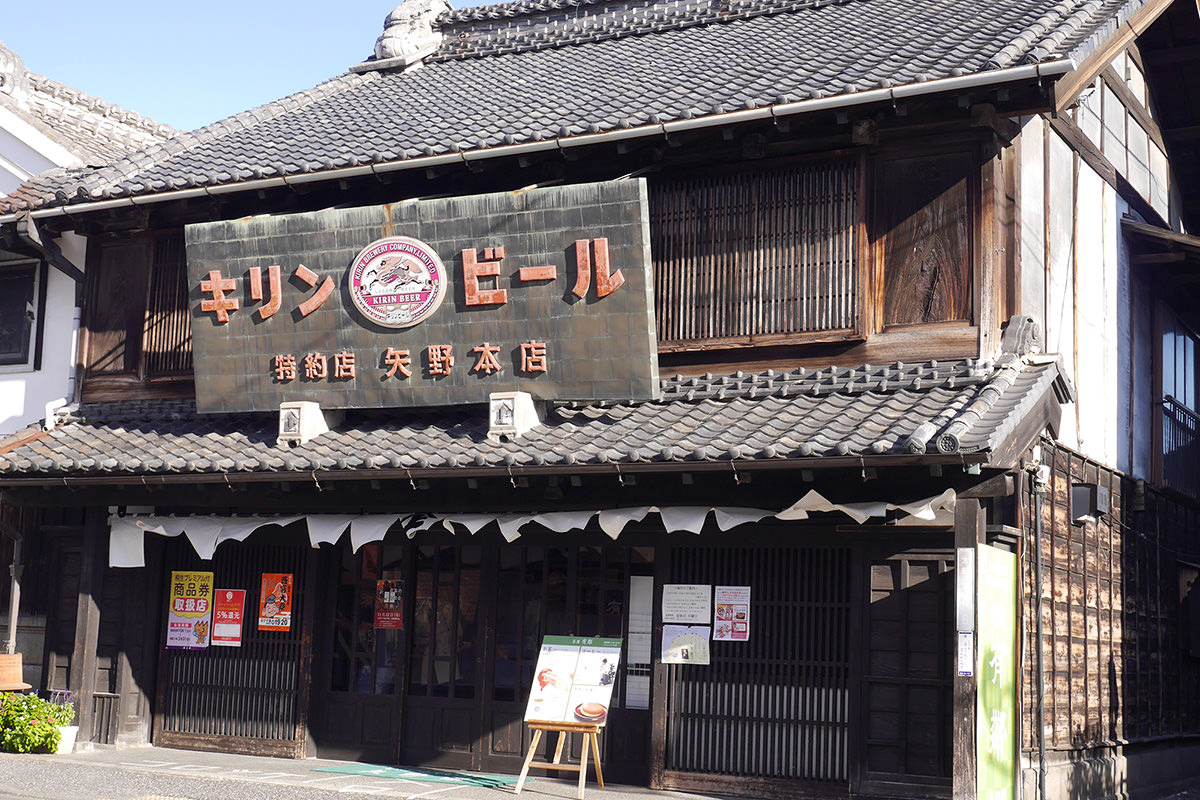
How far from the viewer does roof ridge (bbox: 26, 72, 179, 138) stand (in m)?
20.3

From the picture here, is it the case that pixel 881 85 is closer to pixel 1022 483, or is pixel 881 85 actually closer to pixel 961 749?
pixel 1022 483

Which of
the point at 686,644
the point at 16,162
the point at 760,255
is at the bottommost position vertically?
the point at 686,644

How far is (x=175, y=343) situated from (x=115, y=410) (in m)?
1.14

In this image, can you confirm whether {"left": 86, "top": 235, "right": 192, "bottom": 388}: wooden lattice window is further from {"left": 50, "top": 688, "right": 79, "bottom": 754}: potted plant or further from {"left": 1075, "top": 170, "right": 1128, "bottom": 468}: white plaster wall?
{"left": 1075, "top": 170, "right": 1128, "bottom": 468}: white plaster wall

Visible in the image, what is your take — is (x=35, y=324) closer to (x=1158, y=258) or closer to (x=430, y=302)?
(x=430, y=302)

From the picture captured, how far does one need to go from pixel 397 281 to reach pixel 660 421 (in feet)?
10.9

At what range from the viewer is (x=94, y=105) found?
2105 cm

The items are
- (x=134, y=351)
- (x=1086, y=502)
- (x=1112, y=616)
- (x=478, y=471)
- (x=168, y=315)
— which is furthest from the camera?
(x=134, y=351)

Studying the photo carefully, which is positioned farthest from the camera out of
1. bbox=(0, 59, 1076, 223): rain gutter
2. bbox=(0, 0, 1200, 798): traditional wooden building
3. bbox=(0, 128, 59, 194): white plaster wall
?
bbox=(0, 128, 59, 194): white plaster wall

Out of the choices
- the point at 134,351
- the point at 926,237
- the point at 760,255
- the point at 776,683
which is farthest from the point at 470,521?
the point at 134,351

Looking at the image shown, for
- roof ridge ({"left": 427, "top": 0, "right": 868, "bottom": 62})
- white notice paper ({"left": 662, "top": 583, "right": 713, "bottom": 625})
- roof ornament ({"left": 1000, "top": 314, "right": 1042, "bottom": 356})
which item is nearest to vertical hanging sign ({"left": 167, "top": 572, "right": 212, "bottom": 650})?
white notice paper ({"left": 662, "top": 583, "right": 713, "bottom": 625})

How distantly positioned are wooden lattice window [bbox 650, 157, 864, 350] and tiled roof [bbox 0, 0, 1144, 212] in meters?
0.92

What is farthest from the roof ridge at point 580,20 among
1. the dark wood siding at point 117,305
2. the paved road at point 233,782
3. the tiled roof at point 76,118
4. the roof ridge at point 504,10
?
the paved road at point 233,782

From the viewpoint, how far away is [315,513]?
13.4m
